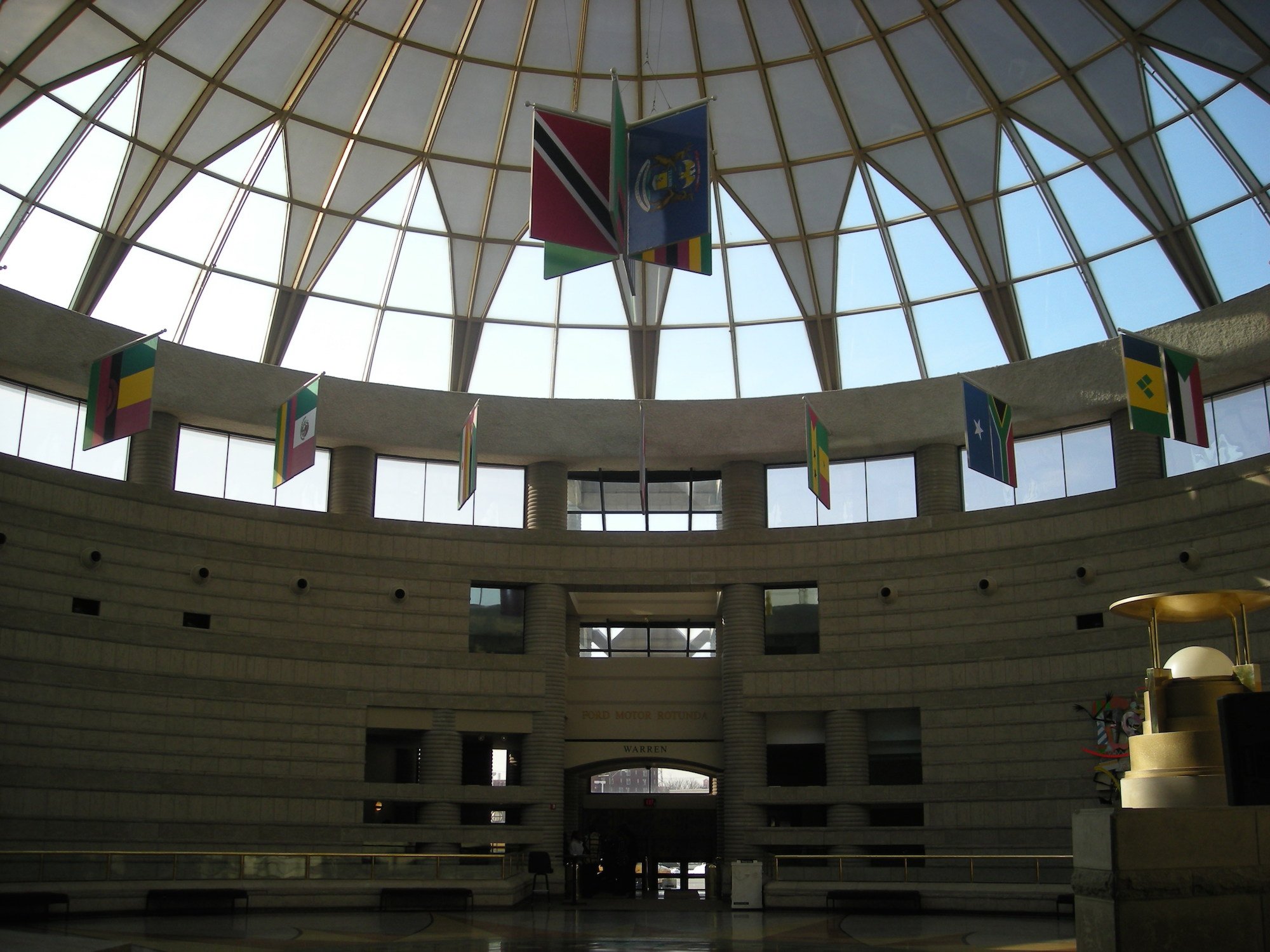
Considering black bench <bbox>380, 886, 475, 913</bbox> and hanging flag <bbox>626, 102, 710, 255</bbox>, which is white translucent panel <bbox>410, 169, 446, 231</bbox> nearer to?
hanging flag <bbox>626, 102, 710, 255</bbox>

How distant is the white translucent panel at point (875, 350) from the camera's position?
3825cm

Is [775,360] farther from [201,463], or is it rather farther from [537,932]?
[537,932]

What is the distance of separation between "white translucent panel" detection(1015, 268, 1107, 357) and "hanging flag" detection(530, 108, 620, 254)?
18508mm

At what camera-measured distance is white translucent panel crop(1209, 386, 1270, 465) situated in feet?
106

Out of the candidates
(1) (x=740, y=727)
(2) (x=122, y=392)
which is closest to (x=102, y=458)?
(2) (x=122, y=392)

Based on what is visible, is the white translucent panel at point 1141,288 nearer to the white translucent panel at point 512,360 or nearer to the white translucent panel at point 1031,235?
the white translucent panel at point 1031,235

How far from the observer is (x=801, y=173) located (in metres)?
37.2

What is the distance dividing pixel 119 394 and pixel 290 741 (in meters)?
11.9

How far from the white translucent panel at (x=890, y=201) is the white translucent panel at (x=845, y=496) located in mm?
8136

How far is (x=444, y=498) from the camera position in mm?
39938

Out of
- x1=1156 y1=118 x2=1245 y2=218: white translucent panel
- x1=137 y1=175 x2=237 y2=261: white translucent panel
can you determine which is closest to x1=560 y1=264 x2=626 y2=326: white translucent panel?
x1=137 y1=175 x2=237 y2=261: white translucent panel

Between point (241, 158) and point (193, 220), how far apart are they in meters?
2.31

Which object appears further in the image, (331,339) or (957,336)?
(331,339)

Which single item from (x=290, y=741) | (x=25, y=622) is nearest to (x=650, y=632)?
(x=290, y=741)
